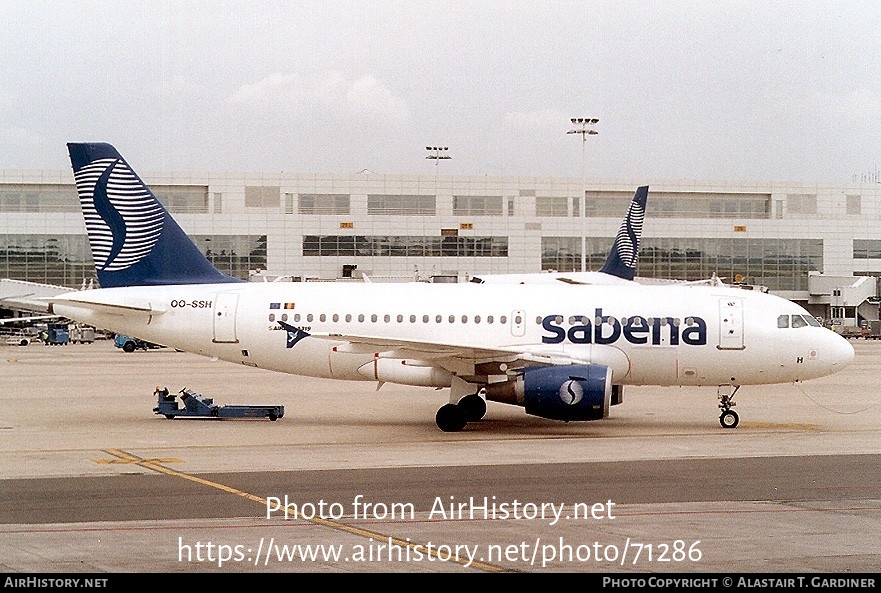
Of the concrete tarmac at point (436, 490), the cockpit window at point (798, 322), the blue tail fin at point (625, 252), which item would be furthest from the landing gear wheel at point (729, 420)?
the blue tail fin at point (625, 252)

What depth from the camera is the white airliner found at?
2803 cm

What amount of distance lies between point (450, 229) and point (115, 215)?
205 ft

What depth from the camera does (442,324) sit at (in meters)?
29.7

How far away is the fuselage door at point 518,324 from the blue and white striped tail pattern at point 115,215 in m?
9.84

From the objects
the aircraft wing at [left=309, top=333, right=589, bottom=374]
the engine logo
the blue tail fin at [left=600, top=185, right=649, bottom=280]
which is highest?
the blue tail fin at [left=600, top=185, right=649, bottom=280]

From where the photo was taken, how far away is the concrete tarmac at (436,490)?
12773 millimetres

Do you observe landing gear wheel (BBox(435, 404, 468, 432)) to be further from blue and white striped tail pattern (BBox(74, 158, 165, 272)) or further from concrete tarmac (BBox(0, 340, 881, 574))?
blue and white striped tail pattern (BBox(74, 158, 165, 272))

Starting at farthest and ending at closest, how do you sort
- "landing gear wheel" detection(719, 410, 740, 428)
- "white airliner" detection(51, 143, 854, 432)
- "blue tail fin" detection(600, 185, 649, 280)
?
"blue tail fin" detection(600, 185, 649, 280)
"landing gear wheel" detection(719, 410, 740, 428)
"white airliner" detection(51, 143, 854, 432)

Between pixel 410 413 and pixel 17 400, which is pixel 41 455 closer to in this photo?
pixel 410 413

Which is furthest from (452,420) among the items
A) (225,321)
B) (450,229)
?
(450,229)

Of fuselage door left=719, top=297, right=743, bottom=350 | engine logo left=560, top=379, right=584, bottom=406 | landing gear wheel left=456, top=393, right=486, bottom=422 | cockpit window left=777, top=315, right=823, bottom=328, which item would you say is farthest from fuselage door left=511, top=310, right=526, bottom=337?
cockpit window left=777, top=315, right=823, bottom=328

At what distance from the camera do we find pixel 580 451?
2353 centimetres

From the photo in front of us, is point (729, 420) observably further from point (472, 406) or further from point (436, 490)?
point (436, 490)

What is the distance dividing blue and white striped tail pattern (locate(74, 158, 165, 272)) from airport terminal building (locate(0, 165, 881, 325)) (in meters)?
55.4
